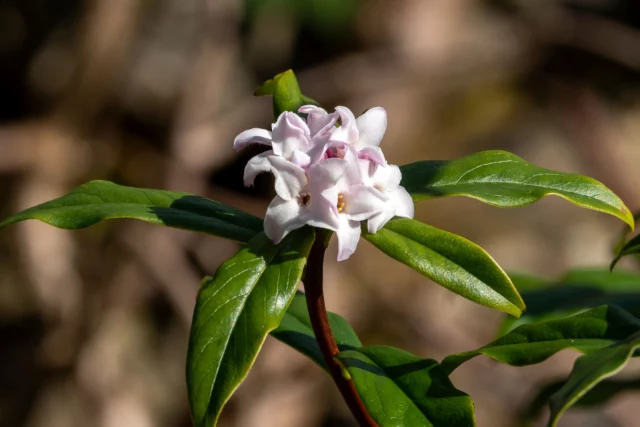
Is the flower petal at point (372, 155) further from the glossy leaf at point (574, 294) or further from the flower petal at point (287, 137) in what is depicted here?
the glossy leaf at point (574, 294)

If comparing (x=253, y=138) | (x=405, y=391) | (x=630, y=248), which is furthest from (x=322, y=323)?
(x=630, y=248)

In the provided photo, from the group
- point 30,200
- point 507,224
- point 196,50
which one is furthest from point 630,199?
point 30,200

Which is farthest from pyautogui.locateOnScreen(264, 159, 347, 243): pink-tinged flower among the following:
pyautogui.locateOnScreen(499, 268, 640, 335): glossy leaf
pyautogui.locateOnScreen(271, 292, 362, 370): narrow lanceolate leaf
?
pyautogui.locateOnScreen(499, 268, 640, 335): glossy leaf

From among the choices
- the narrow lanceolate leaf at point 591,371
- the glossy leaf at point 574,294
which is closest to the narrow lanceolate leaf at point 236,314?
the narrow lanceolate leaf at point 591,371

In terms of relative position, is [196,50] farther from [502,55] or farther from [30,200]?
[502,55]

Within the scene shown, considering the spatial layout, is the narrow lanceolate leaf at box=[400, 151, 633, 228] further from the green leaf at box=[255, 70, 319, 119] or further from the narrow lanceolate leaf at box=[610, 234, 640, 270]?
the green leaf at box=[255, 70, 319, 119]

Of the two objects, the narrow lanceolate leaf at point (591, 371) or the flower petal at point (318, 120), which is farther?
the flower petal at point (318, 120)
